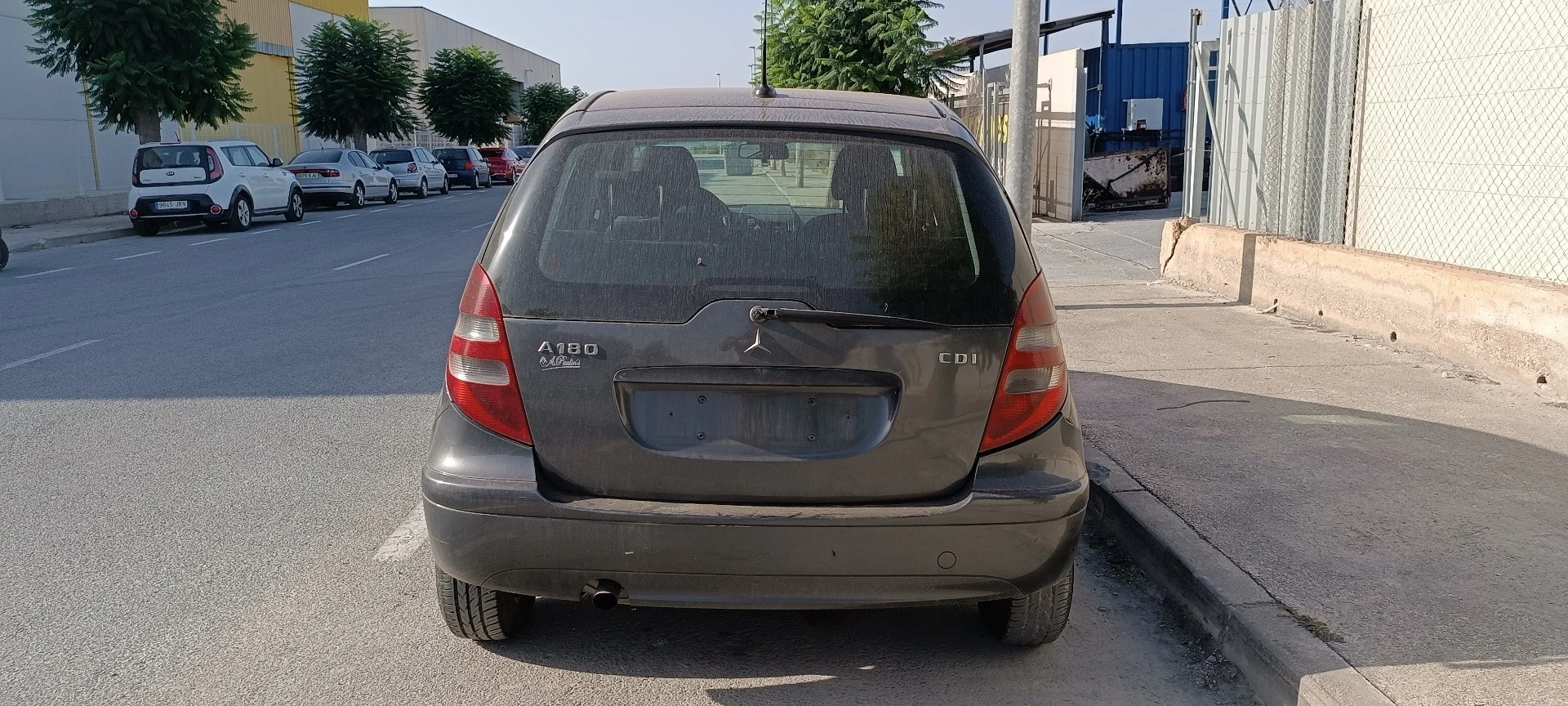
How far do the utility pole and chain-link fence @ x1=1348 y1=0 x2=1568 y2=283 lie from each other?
2288mm

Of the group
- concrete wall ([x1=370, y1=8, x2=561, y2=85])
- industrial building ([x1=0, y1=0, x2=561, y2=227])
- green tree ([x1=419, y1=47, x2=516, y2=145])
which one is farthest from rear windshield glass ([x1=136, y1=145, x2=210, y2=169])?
concrete wall ([x1=370, y1=8, x2=561, y2=85])

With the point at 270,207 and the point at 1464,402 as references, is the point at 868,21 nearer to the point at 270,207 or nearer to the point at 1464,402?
the point at 270,207

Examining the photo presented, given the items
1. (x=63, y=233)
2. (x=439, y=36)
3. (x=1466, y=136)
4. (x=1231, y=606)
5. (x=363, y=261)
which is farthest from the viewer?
(x=439, y=36)

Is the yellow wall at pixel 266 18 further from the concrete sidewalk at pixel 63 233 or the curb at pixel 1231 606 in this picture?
the curb at pixel 1231 606

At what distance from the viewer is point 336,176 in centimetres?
3069

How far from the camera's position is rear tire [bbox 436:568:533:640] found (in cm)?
379

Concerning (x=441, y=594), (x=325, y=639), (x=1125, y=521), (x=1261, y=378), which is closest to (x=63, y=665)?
(x=325, y=639)

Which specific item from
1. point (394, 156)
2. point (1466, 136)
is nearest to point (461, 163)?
point (394, 156)

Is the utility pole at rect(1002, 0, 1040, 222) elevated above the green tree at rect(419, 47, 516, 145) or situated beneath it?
situated beneath

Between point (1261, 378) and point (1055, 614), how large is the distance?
13.6 ft

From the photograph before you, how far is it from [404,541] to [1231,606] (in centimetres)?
304

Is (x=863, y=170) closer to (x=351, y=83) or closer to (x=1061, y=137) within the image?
(x=1061, y=137)

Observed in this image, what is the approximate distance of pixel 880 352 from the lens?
334 cm

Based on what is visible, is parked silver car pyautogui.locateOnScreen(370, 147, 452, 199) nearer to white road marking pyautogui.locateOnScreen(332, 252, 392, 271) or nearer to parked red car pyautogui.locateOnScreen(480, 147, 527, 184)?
parked red car pyautogui.locateOnScreen(480, 147, 527, 184)
